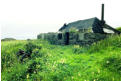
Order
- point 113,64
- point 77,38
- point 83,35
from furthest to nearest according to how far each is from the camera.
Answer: point 77,38
point 83,35
point 113,64

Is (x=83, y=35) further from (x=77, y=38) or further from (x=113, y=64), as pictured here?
(x=113, y=64)

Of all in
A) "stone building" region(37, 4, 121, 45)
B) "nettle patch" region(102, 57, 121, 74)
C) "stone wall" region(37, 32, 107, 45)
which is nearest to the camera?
"nettle patch" region(102, 57, 121, 74)

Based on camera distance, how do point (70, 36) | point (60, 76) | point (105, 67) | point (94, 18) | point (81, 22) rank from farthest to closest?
1. point (81, 22)
2. point (94, 18)
3. point (70, 36)
4. point (105, 67)
5. point (60, 76)

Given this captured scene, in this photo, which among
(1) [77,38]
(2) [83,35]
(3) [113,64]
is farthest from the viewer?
(1) [77,38]

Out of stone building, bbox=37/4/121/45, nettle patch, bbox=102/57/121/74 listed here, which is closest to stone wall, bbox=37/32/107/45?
stone building, bbox=37/4/121/45

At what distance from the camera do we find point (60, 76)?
6949mm

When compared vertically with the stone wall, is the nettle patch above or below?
below

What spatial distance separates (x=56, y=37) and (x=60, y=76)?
11932 mm

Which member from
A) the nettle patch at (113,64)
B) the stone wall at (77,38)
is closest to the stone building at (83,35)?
the stone wall at (77,38)

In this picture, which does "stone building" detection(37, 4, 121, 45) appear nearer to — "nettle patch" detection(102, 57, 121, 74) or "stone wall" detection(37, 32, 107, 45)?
"stone wall" detection(37, 32, 107, 45)

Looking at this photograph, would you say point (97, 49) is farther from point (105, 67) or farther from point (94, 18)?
point (94, 18)

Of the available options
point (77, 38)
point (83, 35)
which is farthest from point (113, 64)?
point (77, 38)

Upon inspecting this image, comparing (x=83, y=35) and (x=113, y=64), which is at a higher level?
(x=83, y=35)

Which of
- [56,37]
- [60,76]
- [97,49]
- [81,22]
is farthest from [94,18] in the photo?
[60,76]
